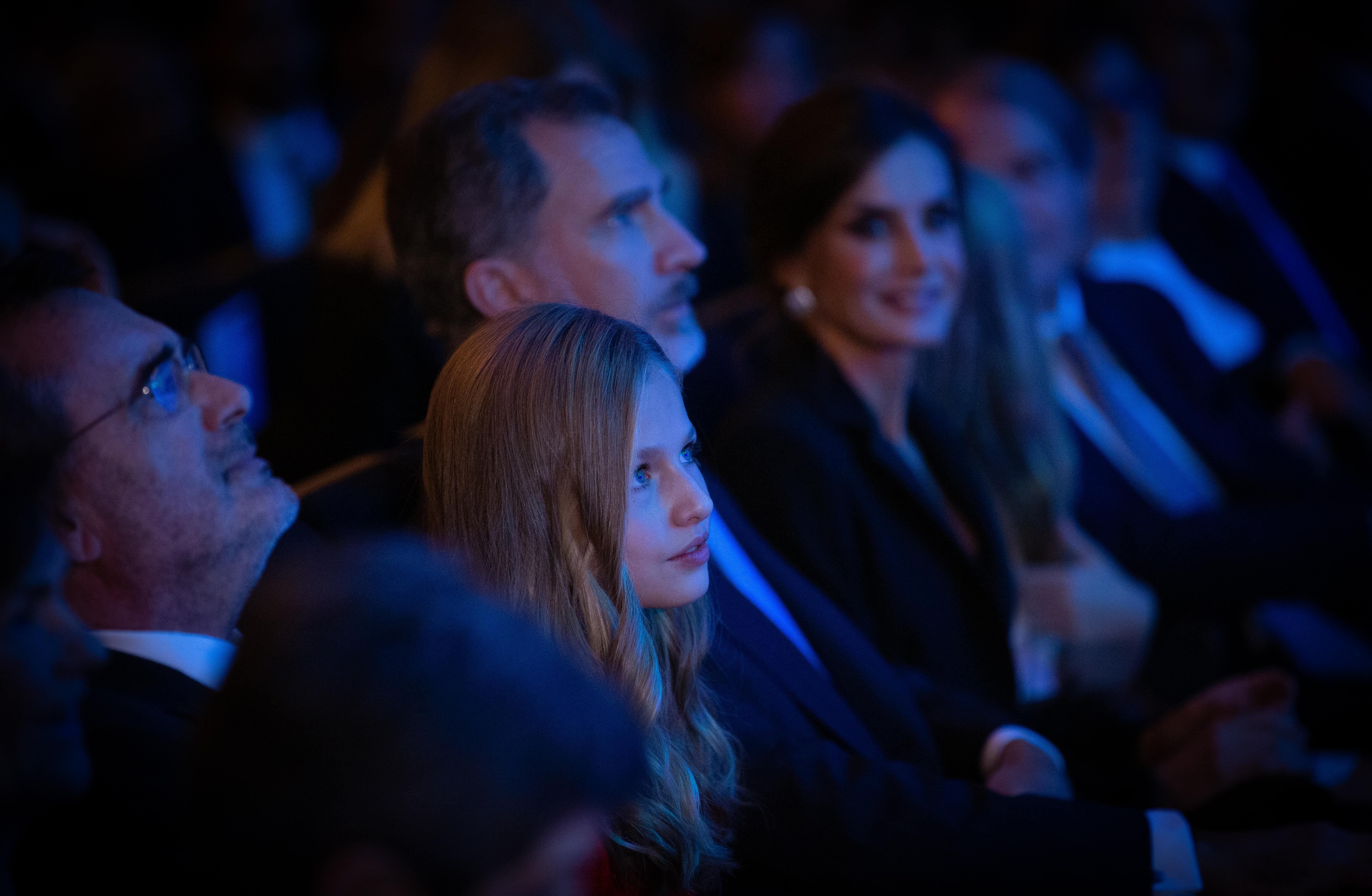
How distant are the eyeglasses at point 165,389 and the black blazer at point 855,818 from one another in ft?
1.92

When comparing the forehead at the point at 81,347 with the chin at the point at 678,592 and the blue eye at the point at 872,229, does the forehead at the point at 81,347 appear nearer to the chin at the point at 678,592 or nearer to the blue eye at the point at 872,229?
the chin at the point at 678,592

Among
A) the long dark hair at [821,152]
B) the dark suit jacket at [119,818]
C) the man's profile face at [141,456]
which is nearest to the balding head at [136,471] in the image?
the man's profile face at [141,456]

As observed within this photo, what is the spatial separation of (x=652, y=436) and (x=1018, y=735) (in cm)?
72

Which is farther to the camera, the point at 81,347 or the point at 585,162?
the point at 585,162

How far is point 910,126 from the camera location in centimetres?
181

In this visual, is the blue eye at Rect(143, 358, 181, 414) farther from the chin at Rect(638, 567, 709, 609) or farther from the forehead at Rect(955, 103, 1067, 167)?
the forehead at Rect(955, 103, 1067, 167)

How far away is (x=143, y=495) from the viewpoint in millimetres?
1103

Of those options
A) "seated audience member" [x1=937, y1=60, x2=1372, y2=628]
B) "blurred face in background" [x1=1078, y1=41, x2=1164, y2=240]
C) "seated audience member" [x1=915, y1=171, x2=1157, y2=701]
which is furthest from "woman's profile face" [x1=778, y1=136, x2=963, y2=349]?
"blurred face in background" [x1=1078, y1=41, x2=1164, y2=240]


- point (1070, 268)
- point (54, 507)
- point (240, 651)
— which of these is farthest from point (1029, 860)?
point (1070, 268)

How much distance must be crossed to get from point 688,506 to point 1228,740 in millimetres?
907

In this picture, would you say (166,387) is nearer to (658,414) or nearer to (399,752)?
(658,414)

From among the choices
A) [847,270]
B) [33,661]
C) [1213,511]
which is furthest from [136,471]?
[1213,511]

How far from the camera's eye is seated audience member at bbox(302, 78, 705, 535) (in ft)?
4.76

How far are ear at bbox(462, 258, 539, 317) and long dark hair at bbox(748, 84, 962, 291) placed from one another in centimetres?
57
